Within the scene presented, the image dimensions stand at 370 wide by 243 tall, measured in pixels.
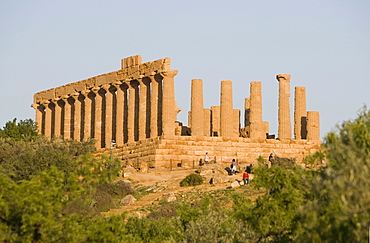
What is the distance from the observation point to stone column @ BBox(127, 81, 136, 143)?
69.1 meters

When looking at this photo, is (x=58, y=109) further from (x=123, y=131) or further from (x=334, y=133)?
(x=334, y=133)

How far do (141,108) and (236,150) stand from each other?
8352 millimetres

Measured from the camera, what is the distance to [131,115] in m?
69.8

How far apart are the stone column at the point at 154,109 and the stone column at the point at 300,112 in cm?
1135

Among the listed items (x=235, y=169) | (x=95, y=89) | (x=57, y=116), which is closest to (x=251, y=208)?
(x=235, y=169)

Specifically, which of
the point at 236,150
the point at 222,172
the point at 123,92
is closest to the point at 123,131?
the point at 123,92

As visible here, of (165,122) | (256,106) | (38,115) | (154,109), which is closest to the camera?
(165,122)

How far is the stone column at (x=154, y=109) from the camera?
66500mm

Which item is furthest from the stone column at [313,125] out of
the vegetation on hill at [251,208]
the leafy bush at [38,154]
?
the vegetation on hill at [251,208]

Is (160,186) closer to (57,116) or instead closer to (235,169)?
(235,169)

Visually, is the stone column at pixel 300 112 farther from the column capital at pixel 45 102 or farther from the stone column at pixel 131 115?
the column capital at pixel 45 102

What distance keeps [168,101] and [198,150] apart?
14.2 ft

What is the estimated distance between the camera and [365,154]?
74.7 feet

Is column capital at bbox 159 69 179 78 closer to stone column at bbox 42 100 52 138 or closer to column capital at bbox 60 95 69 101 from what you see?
column capital at bbox 60 95 69 101
